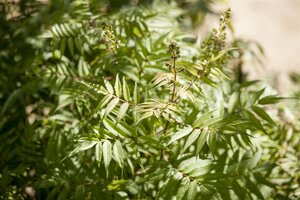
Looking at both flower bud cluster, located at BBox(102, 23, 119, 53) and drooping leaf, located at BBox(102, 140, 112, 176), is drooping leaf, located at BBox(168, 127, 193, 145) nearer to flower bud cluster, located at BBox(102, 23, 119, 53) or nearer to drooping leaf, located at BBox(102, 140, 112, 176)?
drooping leaf, located at BBox(102, 140, 112, 176)

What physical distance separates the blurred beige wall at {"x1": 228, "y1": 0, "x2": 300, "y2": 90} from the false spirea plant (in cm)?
417

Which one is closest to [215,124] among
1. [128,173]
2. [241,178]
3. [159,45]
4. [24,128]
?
[241,178]

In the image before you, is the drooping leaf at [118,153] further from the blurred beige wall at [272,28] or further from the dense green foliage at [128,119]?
the blurred beige wall at [272,28]

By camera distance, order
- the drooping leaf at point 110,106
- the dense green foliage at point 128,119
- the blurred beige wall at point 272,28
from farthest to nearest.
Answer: the blurred beige wall at point 272,28 < the dense green foliage at point 128,119 < the drooping leaf at point 110,106

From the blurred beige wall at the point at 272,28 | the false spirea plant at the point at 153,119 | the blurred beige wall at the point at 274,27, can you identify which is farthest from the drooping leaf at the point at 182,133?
the blurred beige wall at the point at 274,27

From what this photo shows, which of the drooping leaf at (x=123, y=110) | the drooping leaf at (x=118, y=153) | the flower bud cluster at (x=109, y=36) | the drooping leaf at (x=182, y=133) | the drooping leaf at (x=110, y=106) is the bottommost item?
the drooping leaf at (x=118, y=153)

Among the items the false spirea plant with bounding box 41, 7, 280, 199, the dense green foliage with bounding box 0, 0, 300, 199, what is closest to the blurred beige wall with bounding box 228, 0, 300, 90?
the dense green foliage with bounding box 0, 0, 300, 199

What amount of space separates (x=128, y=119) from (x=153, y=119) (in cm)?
38

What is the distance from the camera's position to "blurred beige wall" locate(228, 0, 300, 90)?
20.9 ft

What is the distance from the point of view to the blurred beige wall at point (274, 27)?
6.36 metres

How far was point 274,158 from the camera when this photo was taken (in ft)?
8.20

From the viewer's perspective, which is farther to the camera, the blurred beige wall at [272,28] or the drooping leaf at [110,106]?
the blurred beige wall at [272,28]

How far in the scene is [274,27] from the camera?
691 centimetres

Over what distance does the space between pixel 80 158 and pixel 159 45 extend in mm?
904
